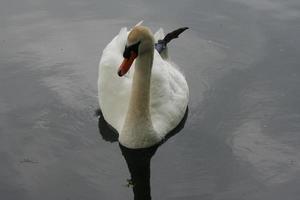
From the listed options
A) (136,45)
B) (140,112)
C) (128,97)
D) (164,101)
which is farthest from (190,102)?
(136,45)

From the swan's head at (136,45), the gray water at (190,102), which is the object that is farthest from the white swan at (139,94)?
the gray water at (190,102)

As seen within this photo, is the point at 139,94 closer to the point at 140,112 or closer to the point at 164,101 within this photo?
the point at 140,112

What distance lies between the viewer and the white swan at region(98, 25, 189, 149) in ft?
23.4

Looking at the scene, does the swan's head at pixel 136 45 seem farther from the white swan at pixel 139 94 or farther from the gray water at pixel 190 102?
the gray water at pixel 190 102

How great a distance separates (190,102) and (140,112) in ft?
4.53

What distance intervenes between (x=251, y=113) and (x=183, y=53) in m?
1.86

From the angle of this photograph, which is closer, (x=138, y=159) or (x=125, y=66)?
(x=125, y=66)

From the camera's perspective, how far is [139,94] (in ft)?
23.9

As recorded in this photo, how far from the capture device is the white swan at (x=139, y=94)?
7.14 metres

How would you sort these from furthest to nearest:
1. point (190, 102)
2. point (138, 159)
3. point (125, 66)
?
point (190, 102)
point (138, 159)
point (125, 66)

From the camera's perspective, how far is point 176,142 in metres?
7.76

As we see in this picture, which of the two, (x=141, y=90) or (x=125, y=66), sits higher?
(x=125, y=66)

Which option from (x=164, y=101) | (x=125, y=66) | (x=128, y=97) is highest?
(x=125, y=66)

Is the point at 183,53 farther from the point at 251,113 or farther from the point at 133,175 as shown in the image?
the point at 133,175
